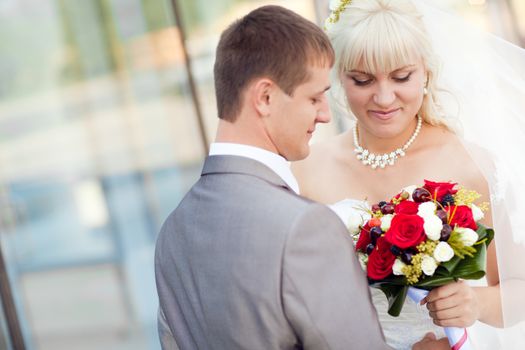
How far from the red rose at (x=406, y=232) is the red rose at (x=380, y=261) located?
7 centimetres

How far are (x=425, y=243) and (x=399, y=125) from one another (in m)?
0.74

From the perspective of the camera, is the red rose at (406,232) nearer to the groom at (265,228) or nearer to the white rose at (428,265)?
the white rose at (428,265)

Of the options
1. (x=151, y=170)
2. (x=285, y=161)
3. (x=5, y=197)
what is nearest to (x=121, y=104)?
(x=151, y=170)

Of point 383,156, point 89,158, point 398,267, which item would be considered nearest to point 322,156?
point 383,156

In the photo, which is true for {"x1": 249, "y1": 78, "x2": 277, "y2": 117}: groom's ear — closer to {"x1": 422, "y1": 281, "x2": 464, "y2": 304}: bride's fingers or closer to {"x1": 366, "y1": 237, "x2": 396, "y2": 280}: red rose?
{"x1": 366, "y1": 237, "x2": 396, "y2": 280}: red rose

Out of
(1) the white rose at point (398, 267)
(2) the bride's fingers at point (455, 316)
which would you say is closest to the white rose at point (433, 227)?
(1) the white rose at point (398, 267)

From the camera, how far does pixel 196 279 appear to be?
188 cm

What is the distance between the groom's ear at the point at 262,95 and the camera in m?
1.80

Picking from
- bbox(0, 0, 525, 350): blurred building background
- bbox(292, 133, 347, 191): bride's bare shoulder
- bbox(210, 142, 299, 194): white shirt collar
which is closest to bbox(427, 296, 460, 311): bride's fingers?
bbox(210, 142, 299, 194): white shirt collar

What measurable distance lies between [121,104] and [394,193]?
2938mm

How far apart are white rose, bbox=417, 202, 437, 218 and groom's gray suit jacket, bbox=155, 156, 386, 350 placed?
44cm

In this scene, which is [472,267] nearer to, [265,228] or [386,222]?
[386,222]

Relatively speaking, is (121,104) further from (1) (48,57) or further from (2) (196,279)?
(2) (196,279)

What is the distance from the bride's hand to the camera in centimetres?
219
